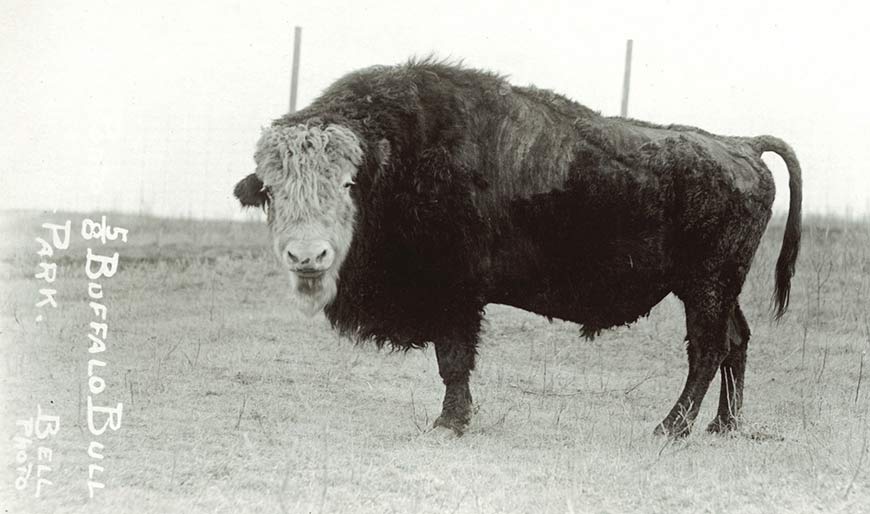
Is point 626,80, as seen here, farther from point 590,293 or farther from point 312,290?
point 312,290

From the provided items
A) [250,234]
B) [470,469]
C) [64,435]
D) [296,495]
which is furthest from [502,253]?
[250,234]

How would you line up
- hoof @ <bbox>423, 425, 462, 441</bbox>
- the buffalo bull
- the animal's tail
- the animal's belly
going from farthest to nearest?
1. the animal's tail
2. the animal's belly
3. hoof @ <bbox>423, 425, 462, 441</bbox>
4. the buffalo bull

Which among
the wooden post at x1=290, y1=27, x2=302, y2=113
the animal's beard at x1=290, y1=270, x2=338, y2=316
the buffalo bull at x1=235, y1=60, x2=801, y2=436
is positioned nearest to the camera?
the animal's beard at x1=290, y1=270, x2=338, y2=316

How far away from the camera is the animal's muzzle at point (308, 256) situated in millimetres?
5012

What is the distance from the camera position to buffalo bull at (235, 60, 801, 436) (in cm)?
548

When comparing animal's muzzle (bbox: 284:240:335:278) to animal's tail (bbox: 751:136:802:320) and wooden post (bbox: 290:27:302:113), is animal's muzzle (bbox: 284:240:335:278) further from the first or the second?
wooden post (bbox: 290:27:302:113)

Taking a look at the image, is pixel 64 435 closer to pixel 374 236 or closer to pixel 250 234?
pixel 374 236

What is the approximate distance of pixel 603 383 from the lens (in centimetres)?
791

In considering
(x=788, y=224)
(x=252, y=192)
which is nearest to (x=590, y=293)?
(x=788, y=224)

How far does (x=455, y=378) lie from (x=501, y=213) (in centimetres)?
106

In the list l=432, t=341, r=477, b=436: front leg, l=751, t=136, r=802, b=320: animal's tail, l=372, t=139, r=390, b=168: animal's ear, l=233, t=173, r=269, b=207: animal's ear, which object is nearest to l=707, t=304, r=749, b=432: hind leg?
l=751, t=136, r=802, b=320: animal's tail

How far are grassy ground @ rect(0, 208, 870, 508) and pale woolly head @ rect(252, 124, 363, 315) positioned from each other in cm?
94

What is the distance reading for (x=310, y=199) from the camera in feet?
16.9

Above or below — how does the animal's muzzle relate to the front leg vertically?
above
